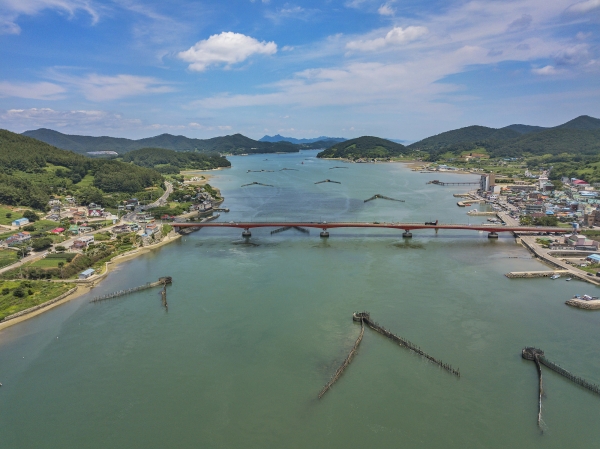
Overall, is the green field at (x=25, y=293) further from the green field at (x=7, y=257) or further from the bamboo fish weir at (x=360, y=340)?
the bamboo fish weir at (x=360, y=340)

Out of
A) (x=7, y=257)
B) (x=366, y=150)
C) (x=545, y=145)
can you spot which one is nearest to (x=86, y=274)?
(x=7, y=257)

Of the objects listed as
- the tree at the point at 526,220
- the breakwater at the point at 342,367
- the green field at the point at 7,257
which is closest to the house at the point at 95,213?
the green field at the point at 7,257

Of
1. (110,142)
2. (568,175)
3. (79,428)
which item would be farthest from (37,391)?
(110,142)

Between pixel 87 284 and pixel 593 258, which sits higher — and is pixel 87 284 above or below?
below

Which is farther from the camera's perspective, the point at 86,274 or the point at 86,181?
the point at 86,181

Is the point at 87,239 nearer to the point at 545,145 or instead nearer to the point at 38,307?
the point at 38,307

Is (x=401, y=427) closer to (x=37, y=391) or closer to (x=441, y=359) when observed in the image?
(x=441, y=359)

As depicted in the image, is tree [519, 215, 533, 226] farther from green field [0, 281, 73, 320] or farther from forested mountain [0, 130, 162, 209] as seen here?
forested mountain [0, 130, 162, 209]
